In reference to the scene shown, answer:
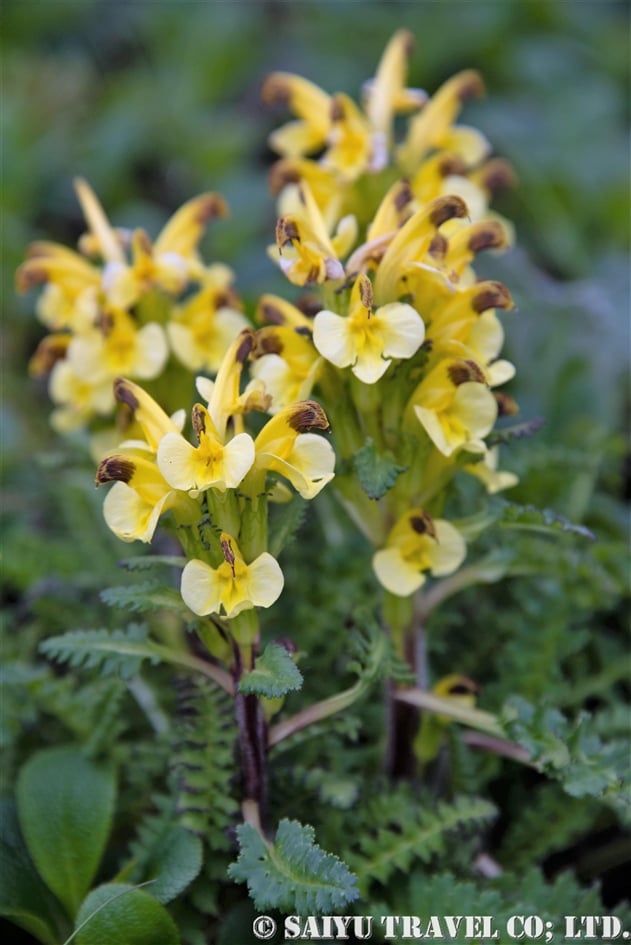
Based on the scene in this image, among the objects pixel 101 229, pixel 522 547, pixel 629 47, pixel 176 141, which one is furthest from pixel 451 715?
pixel 629 47

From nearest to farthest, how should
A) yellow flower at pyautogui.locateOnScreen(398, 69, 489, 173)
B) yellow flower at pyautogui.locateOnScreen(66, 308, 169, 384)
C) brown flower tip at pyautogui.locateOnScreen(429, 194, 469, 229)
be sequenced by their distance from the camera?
brown flower tip at pyautogui.locateOnScreen(429, 194, 469, 229), yellow flower at pyautogui.locateOnScreen(66, 308, 169, 384), yellow flower at pyautogui.locateOnScreen(398, 69, 489, 173)

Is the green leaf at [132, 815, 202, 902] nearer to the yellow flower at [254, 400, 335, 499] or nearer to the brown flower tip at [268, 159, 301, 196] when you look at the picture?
the yellow flower at [254, 400, 335, 499]

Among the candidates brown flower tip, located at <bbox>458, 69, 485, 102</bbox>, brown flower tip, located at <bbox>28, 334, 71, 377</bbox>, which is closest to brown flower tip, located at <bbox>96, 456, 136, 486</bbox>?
brown flower tip, located at <bbox>28, 334, 71, 377</bbox>

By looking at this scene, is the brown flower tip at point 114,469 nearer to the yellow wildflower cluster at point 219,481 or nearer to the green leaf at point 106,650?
the yellow wildflower cluster at point 219,481

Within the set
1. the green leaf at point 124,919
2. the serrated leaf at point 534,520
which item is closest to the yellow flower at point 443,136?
the serrated leaf at point 534,520

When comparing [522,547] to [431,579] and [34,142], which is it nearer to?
[431,579]

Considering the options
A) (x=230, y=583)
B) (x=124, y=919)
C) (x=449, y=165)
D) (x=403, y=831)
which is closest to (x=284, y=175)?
(x=449, y=165)

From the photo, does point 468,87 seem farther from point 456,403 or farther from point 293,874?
point 293,874
